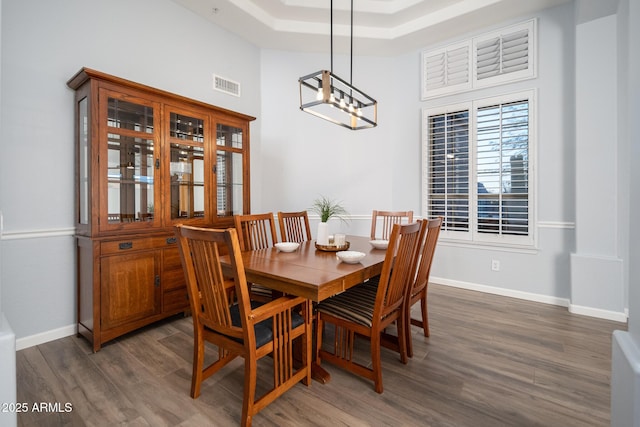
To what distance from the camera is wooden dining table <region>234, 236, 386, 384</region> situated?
5.58ft

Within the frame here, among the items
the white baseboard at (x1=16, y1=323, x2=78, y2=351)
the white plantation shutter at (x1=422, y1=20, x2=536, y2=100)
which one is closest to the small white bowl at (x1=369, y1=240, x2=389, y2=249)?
the white plantation shutter at (x1=422, y1=20, x2=536, y2=100)

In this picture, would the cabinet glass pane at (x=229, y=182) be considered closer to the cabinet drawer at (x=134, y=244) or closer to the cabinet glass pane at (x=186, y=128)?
the cabinet glass pane at (x=186, y=128)

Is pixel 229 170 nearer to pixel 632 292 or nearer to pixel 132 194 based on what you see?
pixel 132 194

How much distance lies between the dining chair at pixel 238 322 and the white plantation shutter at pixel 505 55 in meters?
3.55

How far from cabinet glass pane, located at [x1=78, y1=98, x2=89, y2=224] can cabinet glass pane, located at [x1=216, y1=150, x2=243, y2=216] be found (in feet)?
3.64

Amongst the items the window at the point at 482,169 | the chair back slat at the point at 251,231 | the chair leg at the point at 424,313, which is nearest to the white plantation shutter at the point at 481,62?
the window at the point at 482,169

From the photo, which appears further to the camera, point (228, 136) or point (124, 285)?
point (228, 136)

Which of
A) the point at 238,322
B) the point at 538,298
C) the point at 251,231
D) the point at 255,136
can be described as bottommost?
the point at 538,298

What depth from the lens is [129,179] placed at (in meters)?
2.63

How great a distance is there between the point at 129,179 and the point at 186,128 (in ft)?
2.35

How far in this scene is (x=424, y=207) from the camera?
4289 mm

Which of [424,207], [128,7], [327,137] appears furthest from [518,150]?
[128,7]

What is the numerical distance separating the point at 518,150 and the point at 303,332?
324 centimetres

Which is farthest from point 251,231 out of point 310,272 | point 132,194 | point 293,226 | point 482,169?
point 482,169
